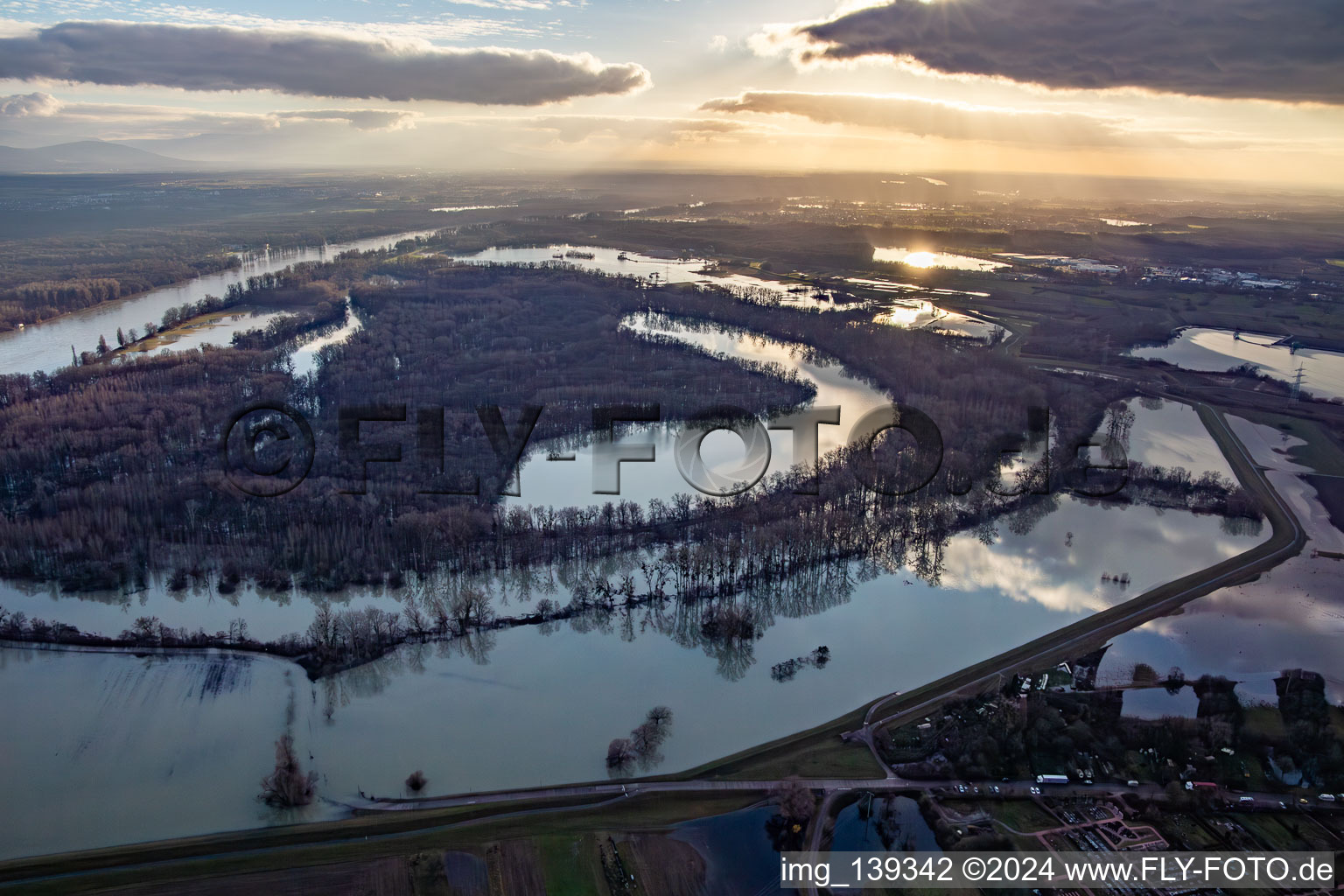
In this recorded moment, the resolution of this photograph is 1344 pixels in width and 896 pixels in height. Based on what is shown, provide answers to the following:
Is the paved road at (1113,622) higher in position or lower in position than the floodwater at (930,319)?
lower

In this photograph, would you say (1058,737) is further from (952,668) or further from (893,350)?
(893,350)

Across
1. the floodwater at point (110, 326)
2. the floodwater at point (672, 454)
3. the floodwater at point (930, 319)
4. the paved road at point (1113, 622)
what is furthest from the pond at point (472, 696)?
the floodwater at point (930, 319)

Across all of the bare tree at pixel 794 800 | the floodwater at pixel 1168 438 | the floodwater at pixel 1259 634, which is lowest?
the bare tree at pixel 794 800

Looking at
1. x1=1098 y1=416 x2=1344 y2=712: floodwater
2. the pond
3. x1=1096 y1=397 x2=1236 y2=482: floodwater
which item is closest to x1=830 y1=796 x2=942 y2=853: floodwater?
the pond

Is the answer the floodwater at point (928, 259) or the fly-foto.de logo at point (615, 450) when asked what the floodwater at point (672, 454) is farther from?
the floodwater at point (928, 259)

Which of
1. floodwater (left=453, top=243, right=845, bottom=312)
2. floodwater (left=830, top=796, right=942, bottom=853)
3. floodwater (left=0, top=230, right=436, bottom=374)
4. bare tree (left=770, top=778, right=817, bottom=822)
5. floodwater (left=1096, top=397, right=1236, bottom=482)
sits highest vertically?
floodwater (left=453, top=243, right=845, bottom=312)

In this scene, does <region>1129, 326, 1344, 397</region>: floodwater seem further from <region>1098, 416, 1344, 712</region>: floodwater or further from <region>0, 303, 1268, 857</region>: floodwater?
<region>0, 303, 1268, 857</region>: floodwater
